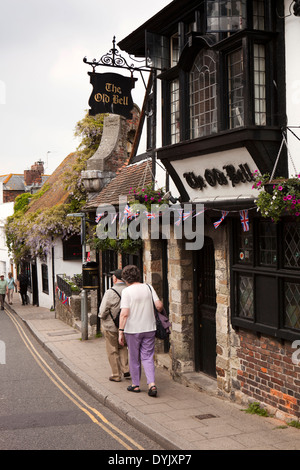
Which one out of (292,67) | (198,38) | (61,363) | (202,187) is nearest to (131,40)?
(198,38)

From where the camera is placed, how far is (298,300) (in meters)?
6.71

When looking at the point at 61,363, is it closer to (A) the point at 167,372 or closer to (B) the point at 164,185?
(A) the point at 167,372

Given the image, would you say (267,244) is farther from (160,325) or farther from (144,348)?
(144,348)

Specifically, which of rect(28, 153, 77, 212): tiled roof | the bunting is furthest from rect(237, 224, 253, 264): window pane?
rect(28, 153, 77, 212): tiled roof

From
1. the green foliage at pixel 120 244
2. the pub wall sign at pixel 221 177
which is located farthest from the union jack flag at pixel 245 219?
the green foliage at pixel 120 244

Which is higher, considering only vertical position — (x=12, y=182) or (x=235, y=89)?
(x=12, y=182)

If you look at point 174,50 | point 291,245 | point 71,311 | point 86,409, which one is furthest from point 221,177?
point 71,311

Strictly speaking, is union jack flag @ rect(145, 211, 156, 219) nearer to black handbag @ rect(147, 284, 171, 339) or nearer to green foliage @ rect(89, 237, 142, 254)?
green foliage @ rect(89, 237, 142, 254)

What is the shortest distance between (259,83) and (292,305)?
2.86 metres

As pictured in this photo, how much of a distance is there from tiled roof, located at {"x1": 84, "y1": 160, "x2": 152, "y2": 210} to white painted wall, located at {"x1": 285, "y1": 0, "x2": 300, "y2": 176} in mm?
4797

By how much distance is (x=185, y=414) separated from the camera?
24.2 ft

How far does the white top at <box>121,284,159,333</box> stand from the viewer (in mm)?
8156

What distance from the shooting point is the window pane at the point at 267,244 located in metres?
7.16

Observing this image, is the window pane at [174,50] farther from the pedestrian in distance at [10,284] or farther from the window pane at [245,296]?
the pedestrian in distance at [10,284]
